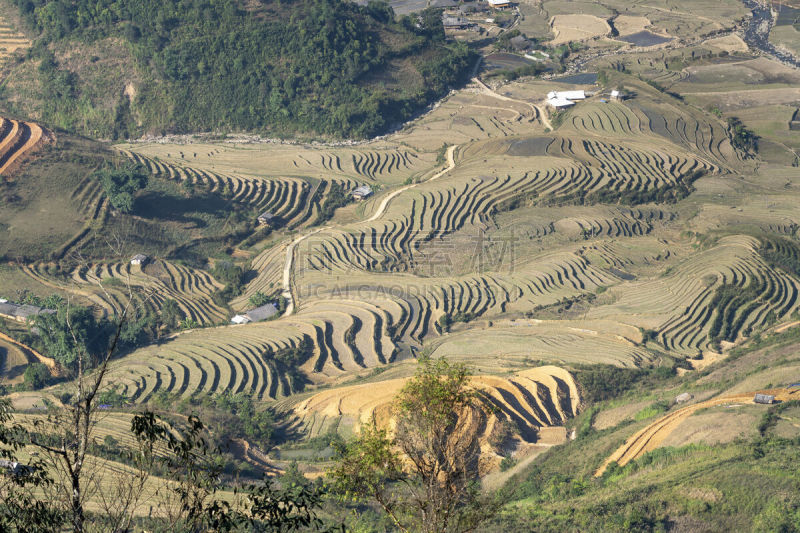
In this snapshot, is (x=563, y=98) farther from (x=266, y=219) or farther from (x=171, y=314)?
(x=171, y=314)

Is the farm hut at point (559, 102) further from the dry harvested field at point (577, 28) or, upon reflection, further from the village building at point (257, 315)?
the village building at point (257, 315)

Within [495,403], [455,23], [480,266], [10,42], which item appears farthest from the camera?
[455,23]

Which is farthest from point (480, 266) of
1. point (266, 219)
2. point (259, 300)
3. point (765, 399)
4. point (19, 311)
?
point (19, 311)

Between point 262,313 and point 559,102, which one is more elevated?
point 559,102

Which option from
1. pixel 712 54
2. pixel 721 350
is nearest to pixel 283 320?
pixel 721 350

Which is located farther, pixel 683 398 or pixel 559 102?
pixel 559 102

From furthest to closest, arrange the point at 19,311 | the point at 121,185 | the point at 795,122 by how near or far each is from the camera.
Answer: the point at 795,122 → the point at 121,185 → the point at 19,311

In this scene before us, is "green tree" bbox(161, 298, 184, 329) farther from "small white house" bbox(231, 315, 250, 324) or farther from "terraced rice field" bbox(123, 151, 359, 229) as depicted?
"terraced rice field" bbox(123, 151, 359, 229)

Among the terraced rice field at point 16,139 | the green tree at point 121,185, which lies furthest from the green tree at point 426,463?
the terraced rice field at point 16,139
